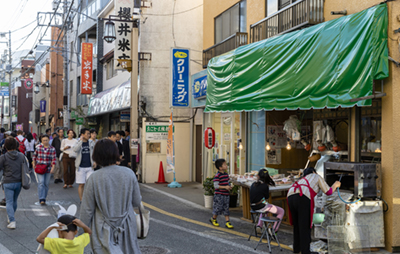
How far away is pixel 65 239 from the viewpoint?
4.27m

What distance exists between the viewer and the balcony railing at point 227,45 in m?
12.5

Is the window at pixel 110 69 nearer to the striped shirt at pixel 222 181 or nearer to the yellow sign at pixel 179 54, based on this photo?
the yellow sign at pixel 179 54

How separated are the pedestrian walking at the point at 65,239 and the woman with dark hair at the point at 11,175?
181 inches

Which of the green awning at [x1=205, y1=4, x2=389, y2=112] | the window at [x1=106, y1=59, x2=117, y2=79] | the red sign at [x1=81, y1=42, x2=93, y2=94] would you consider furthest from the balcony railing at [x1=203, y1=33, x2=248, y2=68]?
the red sign at [x1=81, y1=42, x2=93, y2=94]

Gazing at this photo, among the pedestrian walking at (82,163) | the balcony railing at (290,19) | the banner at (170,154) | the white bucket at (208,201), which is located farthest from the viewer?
the banner at (170,154)

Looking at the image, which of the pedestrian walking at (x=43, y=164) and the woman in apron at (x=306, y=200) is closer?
the woman in apron at (x=306, y=200)

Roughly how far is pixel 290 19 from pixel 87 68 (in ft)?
65.6

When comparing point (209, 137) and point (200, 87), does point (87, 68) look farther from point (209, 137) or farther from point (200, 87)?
point (209, 137)

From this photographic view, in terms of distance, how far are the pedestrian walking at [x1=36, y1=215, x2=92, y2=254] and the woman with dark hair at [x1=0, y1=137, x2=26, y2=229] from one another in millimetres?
4605

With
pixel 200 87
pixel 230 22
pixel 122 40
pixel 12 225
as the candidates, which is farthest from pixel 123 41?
pixel 12 225

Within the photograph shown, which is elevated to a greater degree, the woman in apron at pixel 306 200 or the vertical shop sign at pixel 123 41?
the vertical shop sign at pixel 123 41

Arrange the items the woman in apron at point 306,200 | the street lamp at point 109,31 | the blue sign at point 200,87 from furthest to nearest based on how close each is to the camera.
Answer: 1. the street lamp at point 109,31
2. the blue sign at point 200,87
3. the woman in apron at point 306,200

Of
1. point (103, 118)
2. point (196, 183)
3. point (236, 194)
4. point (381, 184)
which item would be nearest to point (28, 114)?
point (103, 118)

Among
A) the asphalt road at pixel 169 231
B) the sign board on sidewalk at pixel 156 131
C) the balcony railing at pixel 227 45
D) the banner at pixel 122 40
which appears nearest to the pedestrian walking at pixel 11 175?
the asphalt road at pixel 169 231
